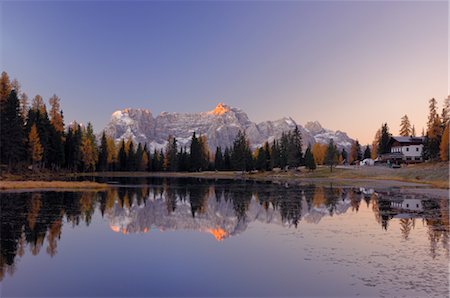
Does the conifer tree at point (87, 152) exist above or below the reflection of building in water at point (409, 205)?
above

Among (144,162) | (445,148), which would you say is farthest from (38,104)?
(445,148)

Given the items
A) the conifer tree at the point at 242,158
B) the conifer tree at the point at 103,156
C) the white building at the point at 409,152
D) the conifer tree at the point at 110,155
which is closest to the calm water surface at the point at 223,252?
the white building at the point at 409,152

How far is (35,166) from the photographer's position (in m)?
A: 93.8

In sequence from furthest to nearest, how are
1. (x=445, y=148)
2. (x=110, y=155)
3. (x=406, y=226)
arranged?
1. (x=110, y=155)
2. (x=445, y=148)
3. (x=406, y=226)

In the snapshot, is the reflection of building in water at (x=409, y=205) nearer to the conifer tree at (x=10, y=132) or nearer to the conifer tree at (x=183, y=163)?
the conifer tree at (x=10, y=132)

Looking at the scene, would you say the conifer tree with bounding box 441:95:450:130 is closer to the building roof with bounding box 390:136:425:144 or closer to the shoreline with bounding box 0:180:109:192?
the building roof with bounding box 390:136:425:144

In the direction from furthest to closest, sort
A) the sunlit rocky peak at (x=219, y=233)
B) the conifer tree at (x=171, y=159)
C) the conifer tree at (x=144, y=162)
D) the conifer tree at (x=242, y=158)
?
the conifer tree at (x=171, y=159), the conifer tree at (x=144, y=162), the conifer tree at (x=242, y=158), the sunlit rocky peak at (x=219, y=233)

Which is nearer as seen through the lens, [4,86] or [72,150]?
[4,86]

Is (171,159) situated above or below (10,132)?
below

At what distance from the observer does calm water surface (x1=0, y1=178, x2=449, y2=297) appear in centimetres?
1467

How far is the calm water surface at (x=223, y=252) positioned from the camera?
14.7m

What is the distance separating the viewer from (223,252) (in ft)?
68.0

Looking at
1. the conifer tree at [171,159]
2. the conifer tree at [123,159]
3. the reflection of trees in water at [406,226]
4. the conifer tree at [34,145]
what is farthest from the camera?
the conifer tree at [171,159]

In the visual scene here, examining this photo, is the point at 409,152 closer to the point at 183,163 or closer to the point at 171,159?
the point at 183,163
